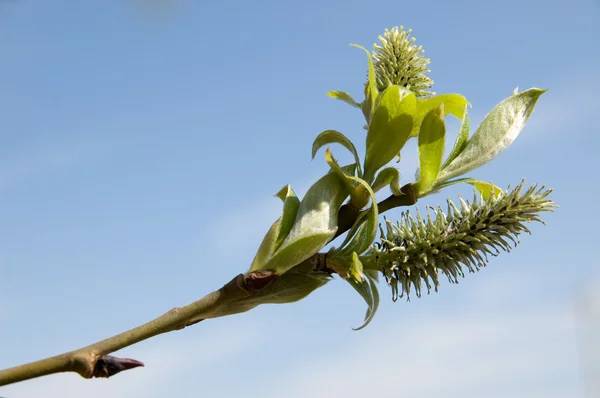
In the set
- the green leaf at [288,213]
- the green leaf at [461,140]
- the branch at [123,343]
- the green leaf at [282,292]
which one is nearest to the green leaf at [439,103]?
the green leaf at [461,140]

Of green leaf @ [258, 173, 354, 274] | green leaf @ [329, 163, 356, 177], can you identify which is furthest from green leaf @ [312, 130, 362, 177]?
green leaf @ [258, 173, 354, 274]

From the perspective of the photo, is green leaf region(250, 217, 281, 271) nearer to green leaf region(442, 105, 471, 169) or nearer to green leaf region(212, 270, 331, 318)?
green leaf region(212, 270, 331, 318)

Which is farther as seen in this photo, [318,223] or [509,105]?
[509,105]

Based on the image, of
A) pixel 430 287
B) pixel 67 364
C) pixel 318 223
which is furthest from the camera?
pixel 430 287

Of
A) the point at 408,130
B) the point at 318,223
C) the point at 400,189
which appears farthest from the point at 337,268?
the point at 408,130

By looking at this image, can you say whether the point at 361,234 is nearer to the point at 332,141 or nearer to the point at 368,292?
the point at 368,292

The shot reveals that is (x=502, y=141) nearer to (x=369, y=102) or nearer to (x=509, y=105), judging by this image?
(x=509, y=105)

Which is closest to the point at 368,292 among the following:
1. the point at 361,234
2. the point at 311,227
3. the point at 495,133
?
the point at 361,234
